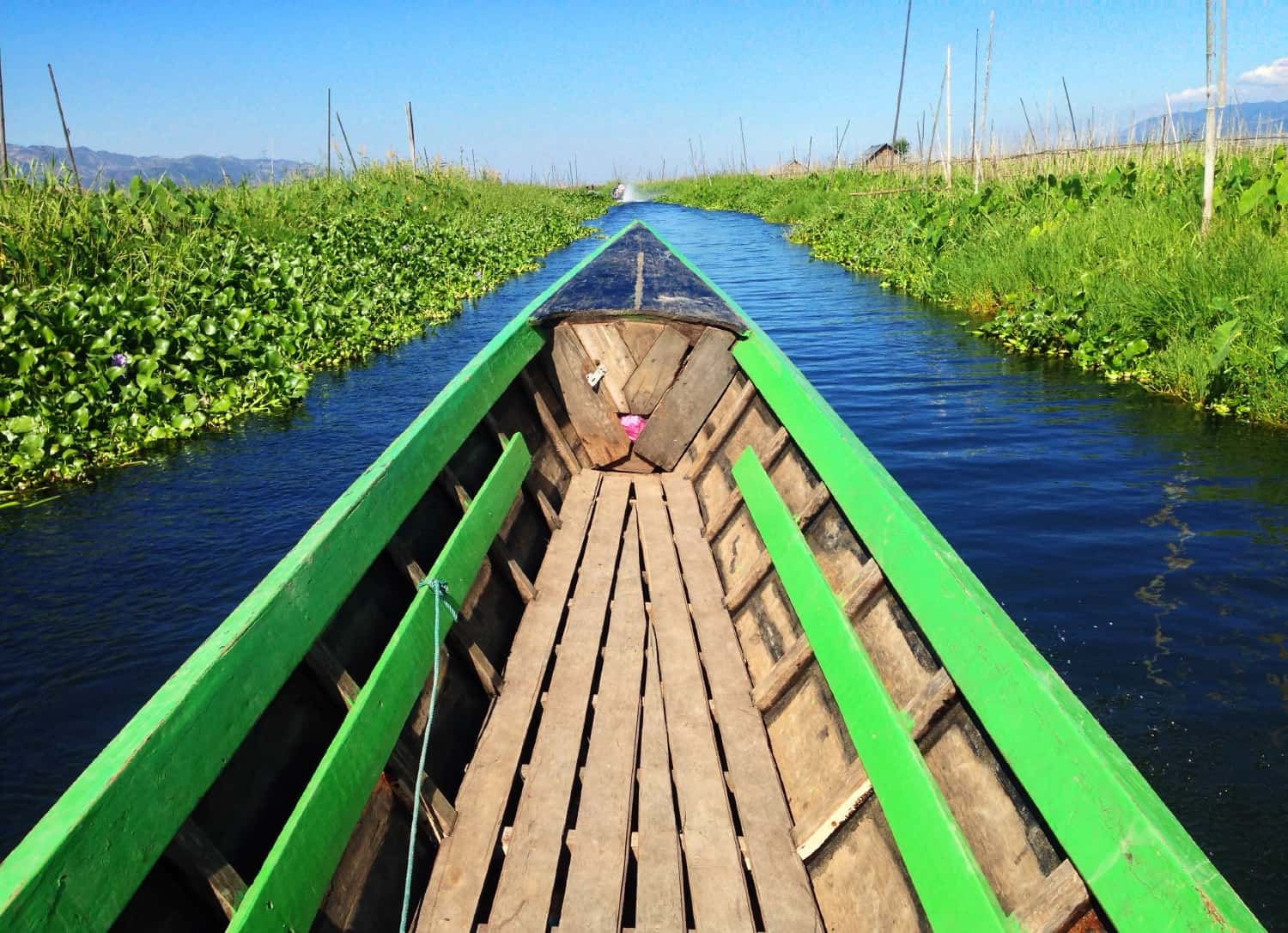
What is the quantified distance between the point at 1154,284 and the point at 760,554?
6606mm

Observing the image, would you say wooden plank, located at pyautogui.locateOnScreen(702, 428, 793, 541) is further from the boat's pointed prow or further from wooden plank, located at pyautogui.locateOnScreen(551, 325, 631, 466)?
the boat's pointed prow

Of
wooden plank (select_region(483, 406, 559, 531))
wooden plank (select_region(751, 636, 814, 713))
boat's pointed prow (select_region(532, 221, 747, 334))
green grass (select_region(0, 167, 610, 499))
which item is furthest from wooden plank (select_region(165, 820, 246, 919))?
green grass (select_region(0, 167, 610, 499))

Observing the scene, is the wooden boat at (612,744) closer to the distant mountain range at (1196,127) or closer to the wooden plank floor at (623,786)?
the wooden plank floor at (623,786)

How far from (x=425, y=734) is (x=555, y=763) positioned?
0.47 m

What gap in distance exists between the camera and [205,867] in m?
1.62

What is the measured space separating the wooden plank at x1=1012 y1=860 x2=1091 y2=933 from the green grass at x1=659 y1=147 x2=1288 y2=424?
651 centimetres

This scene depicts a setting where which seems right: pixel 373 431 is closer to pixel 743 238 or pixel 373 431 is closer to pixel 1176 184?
pixel 1176 184

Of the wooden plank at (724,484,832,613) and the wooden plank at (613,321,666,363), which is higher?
the wooden plank at (613,321,666,363)

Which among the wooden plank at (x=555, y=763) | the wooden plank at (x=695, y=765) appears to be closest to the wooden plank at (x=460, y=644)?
the wooden plank at (x=555, y=763)

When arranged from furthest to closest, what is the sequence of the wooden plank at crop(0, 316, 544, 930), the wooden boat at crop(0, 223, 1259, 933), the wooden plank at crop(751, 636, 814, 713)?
the wooden plank at crop(751, 636, 814, 713) → the wooden boat at crop(0, 223, 1259, 933) → the wooden plank at crop(0, 316, 544, 930)

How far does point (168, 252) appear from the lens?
8609 millimetres

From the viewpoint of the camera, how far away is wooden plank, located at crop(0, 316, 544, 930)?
4.16 feet

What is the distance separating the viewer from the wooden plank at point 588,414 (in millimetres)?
5113

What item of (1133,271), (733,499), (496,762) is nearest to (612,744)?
(496,762)
